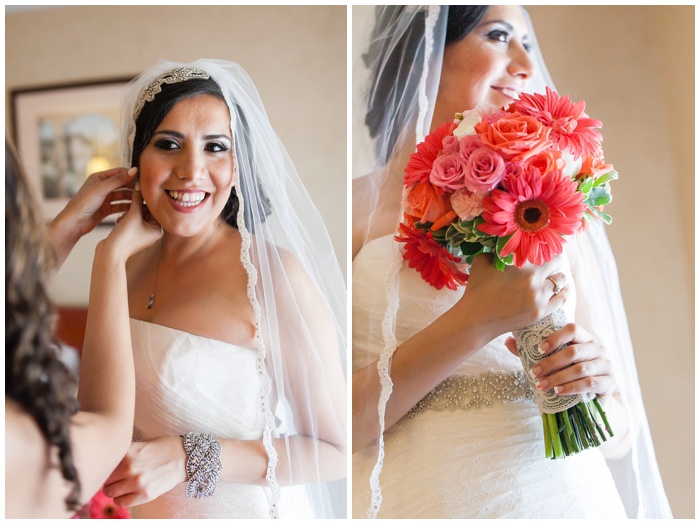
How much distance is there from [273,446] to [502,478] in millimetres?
464

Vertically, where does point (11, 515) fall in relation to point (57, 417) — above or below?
below

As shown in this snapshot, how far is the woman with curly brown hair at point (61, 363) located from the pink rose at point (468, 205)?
641 millimetres

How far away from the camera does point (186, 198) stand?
1410mm

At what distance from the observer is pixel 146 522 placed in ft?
4.59

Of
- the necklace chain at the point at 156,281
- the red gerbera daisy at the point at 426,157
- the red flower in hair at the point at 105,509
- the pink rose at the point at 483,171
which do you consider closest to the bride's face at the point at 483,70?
the red gerbera daisy at the point at 426,157

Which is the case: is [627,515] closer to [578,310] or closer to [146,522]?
[578,310]

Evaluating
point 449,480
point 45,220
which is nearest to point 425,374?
point 449,480

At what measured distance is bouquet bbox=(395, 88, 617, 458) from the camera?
1.17 metres

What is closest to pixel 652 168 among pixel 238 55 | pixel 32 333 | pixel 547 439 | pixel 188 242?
pixel 547 439

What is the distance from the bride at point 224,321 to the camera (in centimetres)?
137

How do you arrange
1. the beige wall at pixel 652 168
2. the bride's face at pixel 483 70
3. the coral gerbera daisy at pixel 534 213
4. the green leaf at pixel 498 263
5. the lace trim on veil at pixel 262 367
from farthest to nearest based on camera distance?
the beige wall at pixel 652 168, the bride's face at pixel 483 70, the lace trim on veil at pixel 262 367, the green leaf at pixel 498 263, the coral gerbera daisy at pixel 534 213

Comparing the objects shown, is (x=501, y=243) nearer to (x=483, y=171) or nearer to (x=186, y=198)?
(x=483, y=171)

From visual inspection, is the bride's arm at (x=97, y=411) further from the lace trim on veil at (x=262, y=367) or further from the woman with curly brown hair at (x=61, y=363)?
the lace trim on veil at (x=262, y=367)

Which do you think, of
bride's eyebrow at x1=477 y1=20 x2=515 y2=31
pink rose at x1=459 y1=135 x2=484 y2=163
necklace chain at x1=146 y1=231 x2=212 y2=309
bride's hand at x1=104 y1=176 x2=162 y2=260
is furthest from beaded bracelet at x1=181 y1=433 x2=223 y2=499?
bride's eyebrow at x1=477 y1=20 x2=515 y2=31
